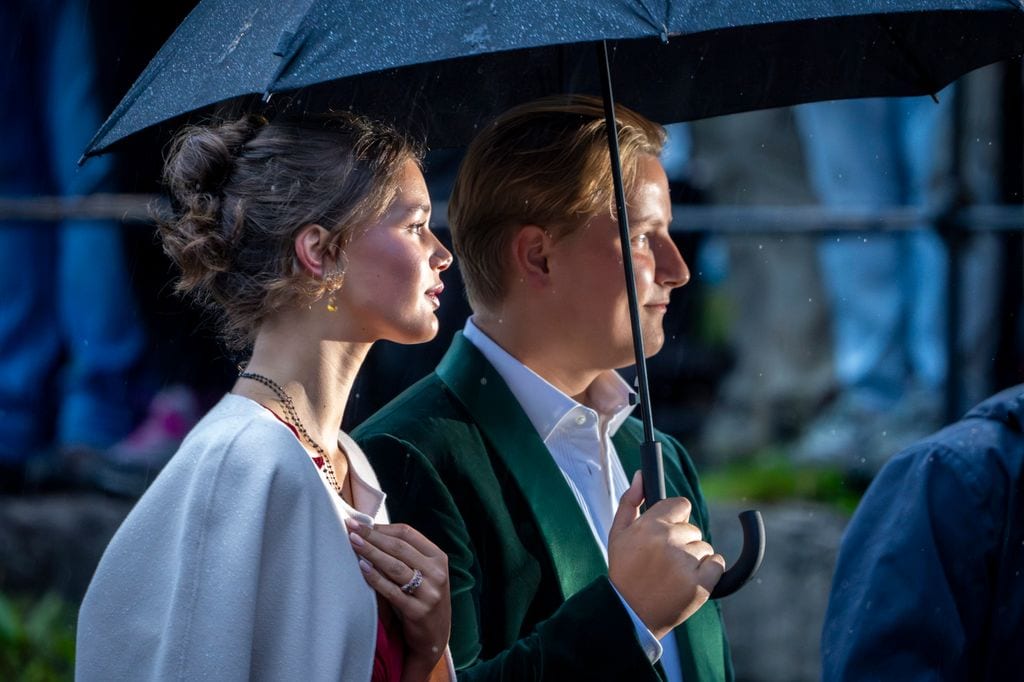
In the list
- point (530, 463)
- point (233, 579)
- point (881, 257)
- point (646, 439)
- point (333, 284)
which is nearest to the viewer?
point (233, 579)

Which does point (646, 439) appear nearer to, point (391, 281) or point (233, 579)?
point (391, 281)

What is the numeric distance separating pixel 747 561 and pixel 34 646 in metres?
3.17

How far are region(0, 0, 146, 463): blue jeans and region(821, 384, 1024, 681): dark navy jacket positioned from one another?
3226 mm

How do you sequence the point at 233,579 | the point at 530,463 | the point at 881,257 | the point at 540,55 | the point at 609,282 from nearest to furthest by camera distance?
the point at 233,579
the point at 530,463
the point at 609,282
the point at 540,55
the point at 881,257

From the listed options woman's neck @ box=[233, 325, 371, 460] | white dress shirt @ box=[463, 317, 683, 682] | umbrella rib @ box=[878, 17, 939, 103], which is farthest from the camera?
umbrella rib @ box=[878, 17, 939, 103]

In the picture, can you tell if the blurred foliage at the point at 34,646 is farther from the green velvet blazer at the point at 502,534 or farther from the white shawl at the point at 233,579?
the white shawl at the point at 233,579

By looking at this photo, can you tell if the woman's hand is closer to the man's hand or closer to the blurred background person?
the man's hand

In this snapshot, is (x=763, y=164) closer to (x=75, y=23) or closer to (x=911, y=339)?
(x=911, y=339)

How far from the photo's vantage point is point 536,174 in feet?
9.30

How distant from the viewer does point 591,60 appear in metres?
3.22

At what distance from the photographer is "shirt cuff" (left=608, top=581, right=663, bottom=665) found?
240cm

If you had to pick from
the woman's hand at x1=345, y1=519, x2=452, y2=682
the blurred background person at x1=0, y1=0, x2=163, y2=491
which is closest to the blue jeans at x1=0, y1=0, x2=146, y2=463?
the blurred background person at x1=0, y1=0, x2=163, y2=491

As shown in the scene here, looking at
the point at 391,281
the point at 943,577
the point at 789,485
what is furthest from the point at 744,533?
the point at 789,485

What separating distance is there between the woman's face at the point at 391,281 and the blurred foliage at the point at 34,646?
3014mm
